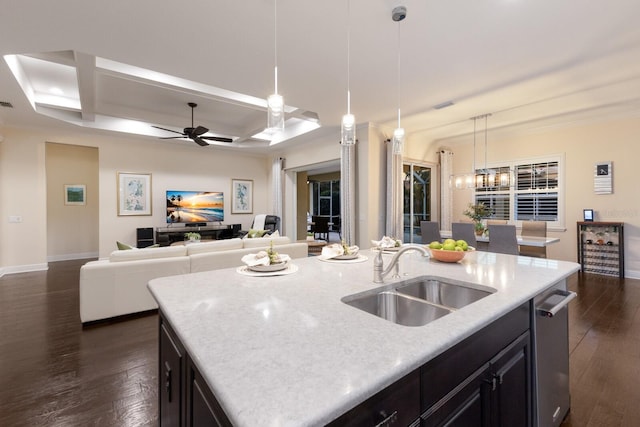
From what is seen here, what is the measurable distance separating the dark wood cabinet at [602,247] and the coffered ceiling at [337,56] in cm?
189

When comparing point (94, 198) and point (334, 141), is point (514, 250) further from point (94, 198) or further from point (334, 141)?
point (94, 198)

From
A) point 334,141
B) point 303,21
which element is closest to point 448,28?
point 303,21

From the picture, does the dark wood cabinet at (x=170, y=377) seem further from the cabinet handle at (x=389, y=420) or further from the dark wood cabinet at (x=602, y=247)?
the dark wood cabinet at (x=602, y=247)

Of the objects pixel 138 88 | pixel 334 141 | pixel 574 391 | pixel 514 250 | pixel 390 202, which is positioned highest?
pixel 138 88

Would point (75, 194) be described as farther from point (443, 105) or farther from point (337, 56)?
point (443, 105)

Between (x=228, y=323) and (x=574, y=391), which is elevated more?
(x=228, y=323)

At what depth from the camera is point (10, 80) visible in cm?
347

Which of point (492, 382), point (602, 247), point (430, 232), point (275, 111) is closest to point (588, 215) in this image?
point (602, 247)

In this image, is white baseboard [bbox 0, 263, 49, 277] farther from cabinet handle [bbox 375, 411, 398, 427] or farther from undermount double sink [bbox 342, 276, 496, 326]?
cabinet handle [bbox 375, 411, 398, 427]

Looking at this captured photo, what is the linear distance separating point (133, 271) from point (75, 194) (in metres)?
5.39

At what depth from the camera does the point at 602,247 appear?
5.01 metres

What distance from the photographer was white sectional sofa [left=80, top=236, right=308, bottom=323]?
3066 mm

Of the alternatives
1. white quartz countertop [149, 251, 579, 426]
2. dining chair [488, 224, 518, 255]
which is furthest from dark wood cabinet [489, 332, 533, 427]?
dining chair [488, 224, 518, 255]

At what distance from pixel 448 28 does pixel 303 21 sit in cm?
125
